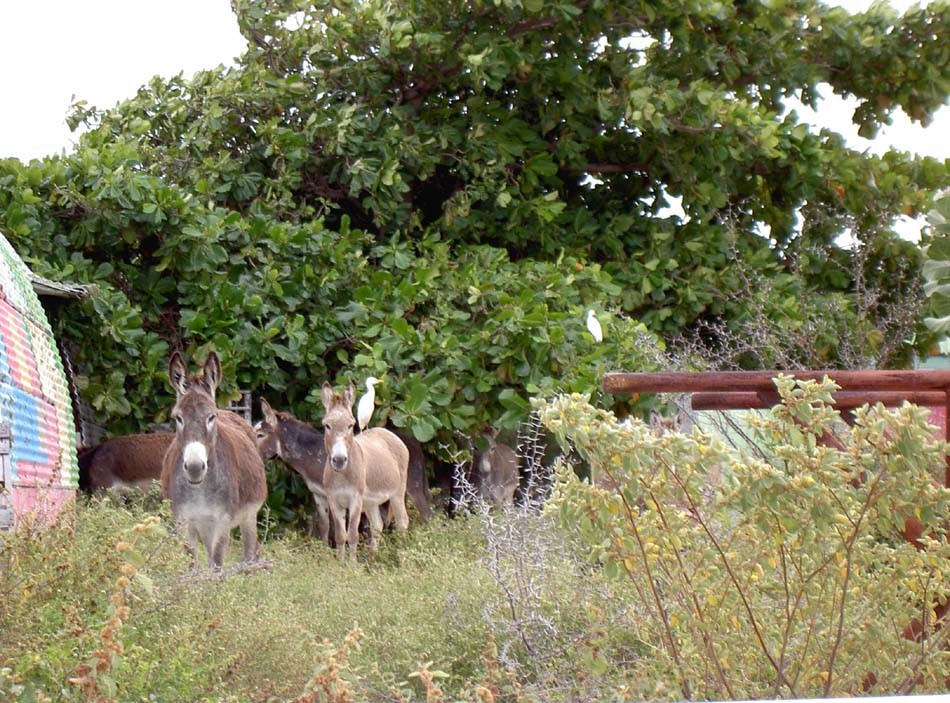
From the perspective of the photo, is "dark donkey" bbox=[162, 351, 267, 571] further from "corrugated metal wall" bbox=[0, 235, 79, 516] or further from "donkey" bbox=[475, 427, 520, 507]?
"donkey" bbox=[475, 427, 520, 507]

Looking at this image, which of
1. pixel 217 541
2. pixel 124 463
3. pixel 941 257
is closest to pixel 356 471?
pixel 217 541

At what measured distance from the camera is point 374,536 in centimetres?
1030

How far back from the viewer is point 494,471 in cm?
1202

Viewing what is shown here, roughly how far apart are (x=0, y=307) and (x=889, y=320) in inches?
388

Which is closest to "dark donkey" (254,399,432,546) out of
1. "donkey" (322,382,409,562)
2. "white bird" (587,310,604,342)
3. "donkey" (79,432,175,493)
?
"donkey" (322,382,409,562)

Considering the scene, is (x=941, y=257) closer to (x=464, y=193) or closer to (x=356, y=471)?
(x=356, y=471)

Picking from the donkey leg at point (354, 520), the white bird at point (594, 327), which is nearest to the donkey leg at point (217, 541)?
the donkey leg at point (354, 520)

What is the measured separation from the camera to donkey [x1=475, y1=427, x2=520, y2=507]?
470 inches

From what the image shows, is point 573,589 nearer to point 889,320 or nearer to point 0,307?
point 0,307

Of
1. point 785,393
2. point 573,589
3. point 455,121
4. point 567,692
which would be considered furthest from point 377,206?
point 785,393

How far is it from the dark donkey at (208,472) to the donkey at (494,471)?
10.4 ft

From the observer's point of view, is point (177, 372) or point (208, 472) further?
point (208, 472)

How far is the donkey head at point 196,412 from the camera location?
311 inches

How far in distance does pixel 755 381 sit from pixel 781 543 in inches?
21.9
